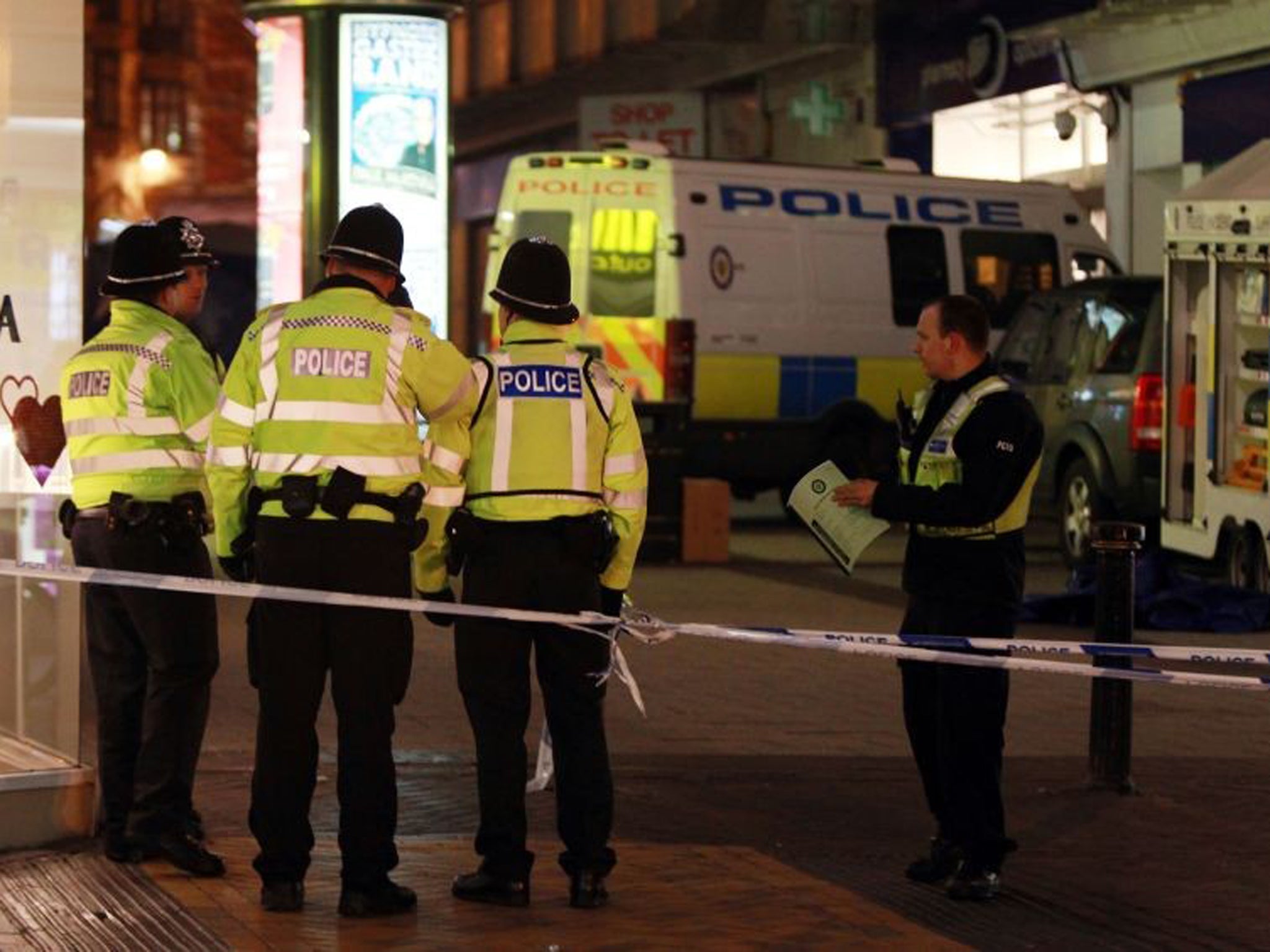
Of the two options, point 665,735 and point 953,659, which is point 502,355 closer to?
point 953,659

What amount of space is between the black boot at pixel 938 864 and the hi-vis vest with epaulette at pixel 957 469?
92 cm

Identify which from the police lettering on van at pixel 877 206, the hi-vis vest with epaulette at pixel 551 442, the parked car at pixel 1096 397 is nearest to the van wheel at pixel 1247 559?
the parked car at pixel 1096 397

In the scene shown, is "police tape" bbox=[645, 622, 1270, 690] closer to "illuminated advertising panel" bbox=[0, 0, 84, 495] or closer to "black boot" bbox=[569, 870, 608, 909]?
"black boot" bbox=[569, 870, 608, 909]

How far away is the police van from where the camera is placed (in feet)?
71.3

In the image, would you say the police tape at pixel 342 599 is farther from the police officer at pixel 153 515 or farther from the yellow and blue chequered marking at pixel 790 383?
the yellow and blue chequered marking at pixel 790 383

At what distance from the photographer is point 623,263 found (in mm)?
21828

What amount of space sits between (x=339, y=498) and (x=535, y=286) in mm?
880

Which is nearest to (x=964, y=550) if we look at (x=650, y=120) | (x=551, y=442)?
(x=551, y=442)

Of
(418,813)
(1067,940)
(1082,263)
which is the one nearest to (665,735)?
(418,813)

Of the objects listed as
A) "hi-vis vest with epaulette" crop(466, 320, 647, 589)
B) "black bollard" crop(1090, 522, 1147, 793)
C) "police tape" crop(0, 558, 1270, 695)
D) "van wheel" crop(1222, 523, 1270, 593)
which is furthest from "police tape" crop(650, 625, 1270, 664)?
"van wheel" crop(1222, 523, 1270, 593)

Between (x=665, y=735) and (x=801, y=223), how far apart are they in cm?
1147

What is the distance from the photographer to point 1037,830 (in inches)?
372

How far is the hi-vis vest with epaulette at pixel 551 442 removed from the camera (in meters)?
7.86

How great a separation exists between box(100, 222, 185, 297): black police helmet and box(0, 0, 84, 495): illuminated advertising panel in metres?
0.62
